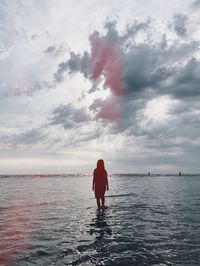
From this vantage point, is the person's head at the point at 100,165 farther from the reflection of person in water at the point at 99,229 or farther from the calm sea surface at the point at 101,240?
the reflection of person in water at the point at 99,229

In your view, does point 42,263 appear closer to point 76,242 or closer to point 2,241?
point 76,242

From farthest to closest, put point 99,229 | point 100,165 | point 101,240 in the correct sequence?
point 100,165 → point 99,229 → point 101,240

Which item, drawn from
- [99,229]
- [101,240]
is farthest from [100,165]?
[101,240]

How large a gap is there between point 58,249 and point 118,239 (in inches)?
97.4

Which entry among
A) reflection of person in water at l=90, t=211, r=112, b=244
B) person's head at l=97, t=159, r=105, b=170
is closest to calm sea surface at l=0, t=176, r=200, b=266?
reflection of person in water at l=90, t=211, r=112, b=244

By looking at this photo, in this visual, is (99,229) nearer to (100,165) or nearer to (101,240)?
(101,240)

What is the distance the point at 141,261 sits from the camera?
9062mm

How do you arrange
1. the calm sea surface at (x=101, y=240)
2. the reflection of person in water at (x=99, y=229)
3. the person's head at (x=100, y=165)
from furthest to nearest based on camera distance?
the person's head at (x=100, y=165) → the reflection of person in water at (x=99, y=229) → the calm sea surface at (x=101, y=240)

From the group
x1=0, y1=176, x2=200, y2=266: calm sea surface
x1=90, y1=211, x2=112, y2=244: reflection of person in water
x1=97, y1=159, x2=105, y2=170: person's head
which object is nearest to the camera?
x1=0, y1=176, x2=200, y2=266: calm sea surface

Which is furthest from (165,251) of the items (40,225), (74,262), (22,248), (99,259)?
(40,225)

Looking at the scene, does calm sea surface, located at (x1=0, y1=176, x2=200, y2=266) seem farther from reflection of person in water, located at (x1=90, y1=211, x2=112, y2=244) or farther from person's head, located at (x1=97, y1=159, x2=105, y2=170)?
person's head, located at (x1=97, y1=159, x2=105, y2=170)

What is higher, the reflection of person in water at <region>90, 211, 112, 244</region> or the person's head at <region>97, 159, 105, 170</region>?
the person's head at <region>97, 159, 105, 170</region>

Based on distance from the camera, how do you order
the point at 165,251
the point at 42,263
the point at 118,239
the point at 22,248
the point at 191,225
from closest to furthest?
the point at 42,263 → the point at 165,251 → the point at 22,248 → the point at 118,239 → the point at 191,225

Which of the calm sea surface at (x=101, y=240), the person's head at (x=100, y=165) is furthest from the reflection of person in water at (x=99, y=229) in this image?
the person's head at (x=100, y=165)
